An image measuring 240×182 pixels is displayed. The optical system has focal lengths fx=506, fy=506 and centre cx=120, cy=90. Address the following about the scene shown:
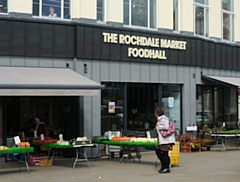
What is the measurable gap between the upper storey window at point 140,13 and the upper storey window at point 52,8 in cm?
247

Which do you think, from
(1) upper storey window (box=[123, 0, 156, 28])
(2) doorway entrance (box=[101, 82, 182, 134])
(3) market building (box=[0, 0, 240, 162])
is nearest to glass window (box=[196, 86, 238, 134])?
(3) market building (box=[0, 0, 240, 162])

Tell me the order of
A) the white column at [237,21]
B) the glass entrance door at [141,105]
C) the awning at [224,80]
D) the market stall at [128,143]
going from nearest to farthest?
the market stall at [128,143] < the glass entrance door at [141,105] < the awning at [224,80] < the white column at [237,21]

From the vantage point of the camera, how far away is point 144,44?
18734mm

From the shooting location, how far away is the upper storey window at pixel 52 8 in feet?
54.3

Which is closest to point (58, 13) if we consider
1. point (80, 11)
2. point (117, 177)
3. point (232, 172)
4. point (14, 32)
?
point (80, 11)

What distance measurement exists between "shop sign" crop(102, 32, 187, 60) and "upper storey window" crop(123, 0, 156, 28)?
68 centimetres

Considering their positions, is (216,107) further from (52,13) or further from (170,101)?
(52,13)

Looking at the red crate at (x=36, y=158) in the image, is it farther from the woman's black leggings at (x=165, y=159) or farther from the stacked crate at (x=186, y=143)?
the stacked crate at (x=186, y=143)

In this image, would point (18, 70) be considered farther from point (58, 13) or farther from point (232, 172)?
point (232, 172)


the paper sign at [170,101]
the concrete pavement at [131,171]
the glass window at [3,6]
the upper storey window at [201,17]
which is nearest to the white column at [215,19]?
the upper storey window at [201,17]

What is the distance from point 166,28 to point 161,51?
3.38 feet

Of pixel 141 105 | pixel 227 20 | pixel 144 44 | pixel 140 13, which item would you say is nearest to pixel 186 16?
pixel 140 13

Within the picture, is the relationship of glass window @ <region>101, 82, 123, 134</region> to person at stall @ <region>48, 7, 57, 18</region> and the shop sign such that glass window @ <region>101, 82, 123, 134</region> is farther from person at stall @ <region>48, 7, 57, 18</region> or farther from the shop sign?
person at stall @ <region>48, 7, 57, 18</region>

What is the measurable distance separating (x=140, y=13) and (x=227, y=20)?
5.61 m
